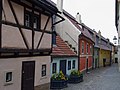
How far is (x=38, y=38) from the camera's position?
1413 cm

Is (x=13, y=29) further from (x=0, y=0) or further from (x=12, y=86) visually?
(x=12, y=86)

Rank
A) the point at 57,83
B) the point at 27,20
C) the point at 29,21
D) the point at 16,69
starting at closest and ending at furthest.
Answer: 1. the point at 16,69
2. the point at 27,20
3. the point at 29,21
4. the point at 57,83

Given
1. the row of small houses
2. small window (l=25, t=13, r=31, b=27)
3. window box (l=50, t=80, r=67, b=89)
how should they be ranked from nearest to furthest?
the row of small houses < small window (l=25, t=13, r=31, b=27) < window box (l=50, t=80, r=67, b=89)

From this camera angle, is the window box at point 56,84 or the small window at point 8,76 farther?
the window box at point 56,84

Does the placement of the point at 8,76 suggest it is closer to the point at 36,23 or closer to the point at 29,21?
the point at 29,21

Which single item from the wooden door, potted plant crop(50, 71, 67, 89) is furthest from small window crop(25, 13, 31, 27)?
potted plant crop(50, 71, 67, 89)

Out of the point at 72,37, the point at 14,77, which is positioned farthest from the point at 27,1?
the point at 72,37

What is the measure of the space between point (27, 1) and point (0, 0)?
7.64ft

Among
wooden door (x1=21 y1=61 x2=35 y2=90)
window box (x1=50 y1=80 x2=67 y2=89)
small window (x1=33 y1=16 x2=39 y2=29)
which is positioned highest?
small window (x1=33 y1=16 x2=39 y2=29)

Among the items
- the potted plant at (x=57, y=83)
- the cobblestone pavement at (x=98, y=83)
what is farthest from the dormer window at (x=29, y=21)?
the cobblestone pavement at (x=98, y=83)

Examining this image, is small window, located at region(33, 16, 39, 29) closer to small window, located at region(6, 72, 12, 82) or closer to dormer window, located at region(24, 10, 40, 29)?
dormer window, located at region(24, 10, 40, 29)

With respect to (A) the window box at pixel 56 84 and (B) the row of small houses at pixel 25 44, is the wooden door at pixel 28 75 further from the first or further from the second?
(A) the window box at pixel 56 84

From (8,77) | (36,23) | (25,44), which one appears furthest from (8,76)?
(36,23)

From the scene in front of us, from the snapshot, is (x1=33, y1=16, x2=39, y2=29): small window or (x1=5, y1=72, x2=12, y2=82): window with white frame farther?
(x1=33, y1=16, x2=39, y2=29): small window
